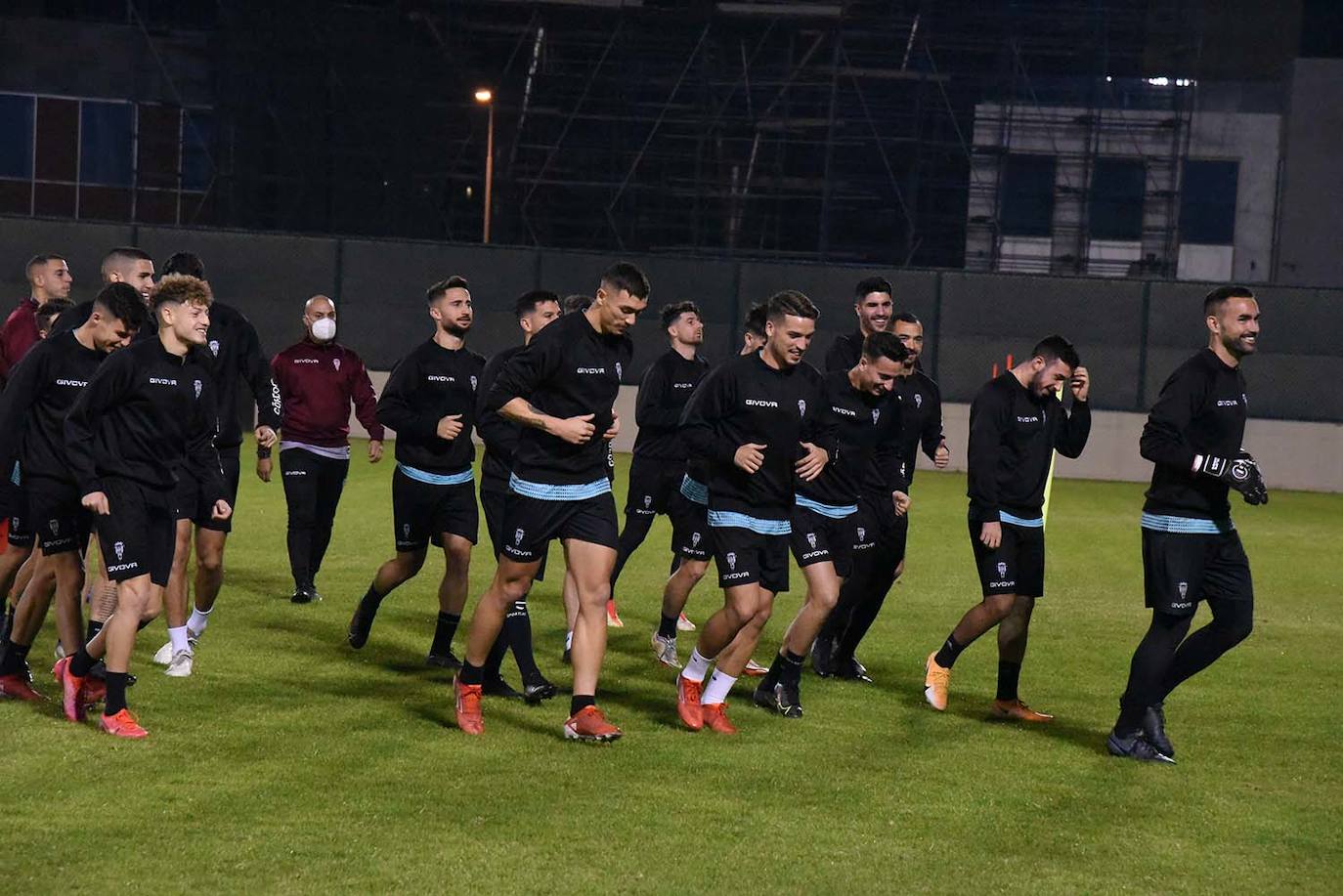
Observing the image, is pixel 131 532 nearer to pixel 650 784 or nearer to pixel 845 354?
pixel 650 784

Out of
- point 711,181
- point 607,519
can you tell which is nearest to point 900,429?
point 607,519

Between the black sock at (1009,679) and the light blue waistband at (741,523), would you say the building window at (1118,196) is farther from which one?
the light blue waistband at (741,523)

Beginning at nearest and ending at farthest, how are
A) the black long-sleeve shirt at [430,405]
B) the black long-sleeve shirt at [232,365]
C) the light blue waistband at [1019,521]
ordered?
the light blue waistband at [1019,521]
the black long-sleeve shirt at [430,405]
the black long-sleeve shirt at [232,365]

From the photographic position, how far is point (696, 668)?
8.45 m

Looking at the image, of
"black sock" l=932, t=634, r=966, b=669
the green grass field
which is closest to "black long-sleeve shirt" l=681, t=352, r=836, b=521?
the green grass field

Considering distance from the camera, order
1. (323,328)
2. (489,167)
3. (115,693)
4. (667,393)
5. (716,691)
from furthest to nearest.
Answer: (489,167), (323,328), (667,393), (716,691), (115,693)

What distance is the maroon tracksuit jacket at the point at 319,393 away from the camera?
482 inches

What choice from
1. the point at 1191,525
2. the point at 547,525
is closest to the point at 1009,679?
the point at 1191,525

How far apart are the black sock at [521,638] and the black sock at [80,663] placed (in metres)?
2.06

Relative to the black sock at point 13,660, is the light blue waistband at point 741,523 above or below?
above

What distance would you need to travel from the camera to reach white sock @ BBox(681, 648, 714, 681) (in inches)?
331

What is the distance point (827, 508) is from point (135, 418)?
3618mm

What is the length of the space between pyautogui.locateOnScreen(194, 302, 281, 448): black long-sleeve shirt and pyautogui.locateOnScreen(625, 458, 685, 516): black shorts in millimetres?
2387

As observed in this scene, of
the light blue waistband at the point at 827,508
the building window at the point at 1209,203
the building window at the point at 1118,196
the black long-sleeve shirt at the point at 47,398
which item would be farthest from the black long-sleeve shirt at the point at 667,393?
the building window at the point at 1209,203
